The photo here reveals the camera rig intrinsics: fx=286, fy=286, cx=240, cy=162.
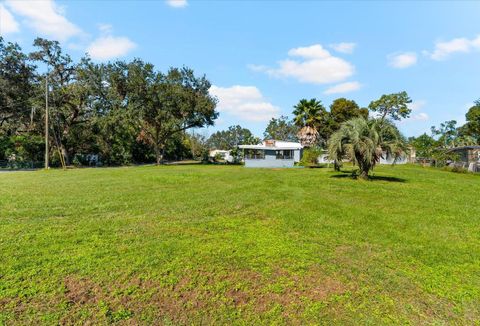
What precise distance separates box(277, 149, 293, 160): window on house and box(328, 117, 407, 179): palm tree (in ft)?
51.7

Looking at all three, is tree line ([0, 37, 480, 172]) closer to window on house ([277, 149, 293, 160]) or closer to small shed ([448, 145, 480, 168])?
small shed ([448, 145, 480, 168])

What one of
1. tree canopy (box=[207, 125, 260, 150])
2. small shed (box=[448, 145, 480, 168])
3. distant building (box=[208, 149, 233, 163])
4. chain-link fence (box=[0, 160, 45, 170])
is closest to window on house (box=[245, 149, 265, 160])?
distant building (box=[208, 149, 233, 163])

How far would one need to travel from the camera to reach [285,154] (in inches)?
1162

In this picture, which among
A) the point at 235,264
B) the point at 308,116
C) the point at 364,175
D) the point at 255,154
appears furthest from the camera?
the point at 308,116

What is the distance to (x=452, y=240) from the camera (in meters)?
5.04

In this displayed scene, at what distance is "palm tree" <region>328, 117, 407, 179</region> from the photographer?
1251 cm

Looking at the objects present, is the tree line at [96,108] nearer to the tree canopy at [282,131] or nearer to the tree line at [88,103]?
the tree line at [88,103]

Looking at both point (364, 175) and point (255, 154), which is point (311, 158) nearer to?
point (255, 154)

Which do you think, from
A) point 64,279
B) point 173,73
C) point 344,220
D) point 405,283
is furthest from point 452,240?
point 173,73

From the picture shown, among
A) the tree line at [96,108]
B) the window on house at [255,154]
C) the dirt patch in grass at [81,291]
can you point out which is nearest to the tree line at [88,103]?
the tree line at [96,108]

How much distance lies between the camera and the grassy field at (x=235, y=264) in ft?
9.29

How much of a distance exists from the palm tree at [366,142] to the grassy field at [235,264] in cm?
545

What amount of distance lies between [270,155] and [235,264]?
83.7ft

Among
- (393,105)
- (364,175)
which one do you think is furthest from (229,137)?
(364,175)
